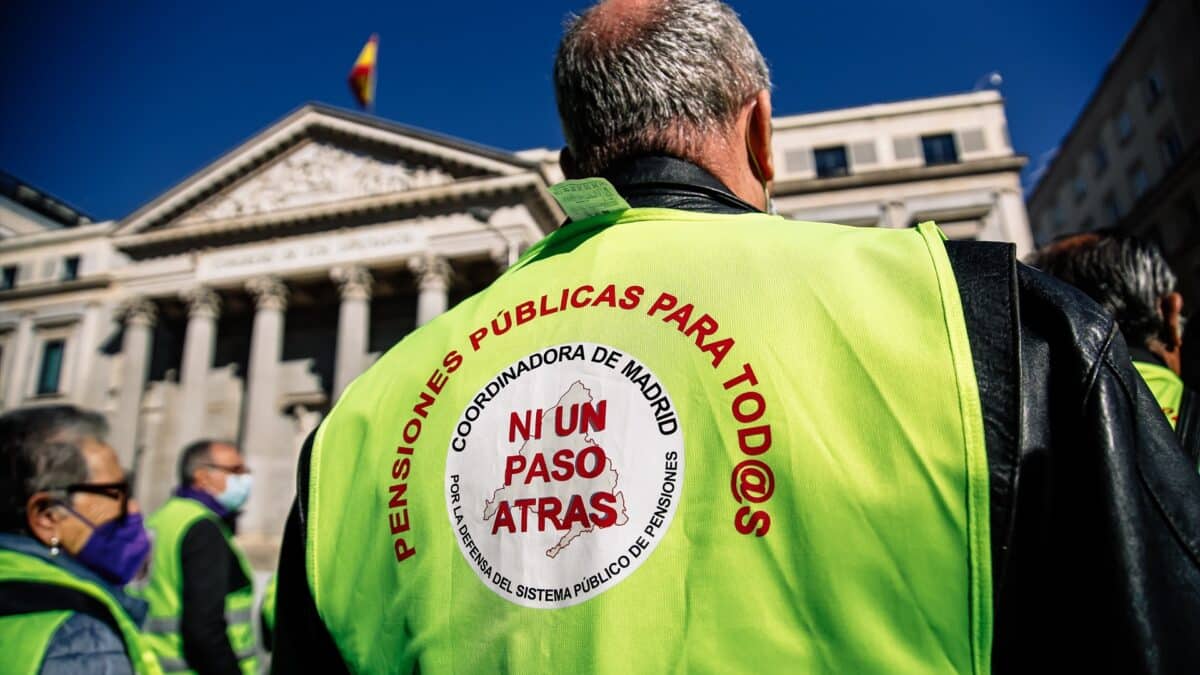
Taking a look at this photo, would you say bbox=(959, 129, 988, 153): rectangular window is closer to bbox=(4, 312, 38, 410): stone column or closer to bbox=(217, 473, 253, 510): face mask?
bbox=(217, 473, 253, 510): face mask

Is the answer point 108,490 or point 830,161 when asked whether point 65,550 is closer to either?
point 108,490

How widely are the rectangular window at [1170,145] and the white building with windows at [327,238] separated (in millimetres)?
6915

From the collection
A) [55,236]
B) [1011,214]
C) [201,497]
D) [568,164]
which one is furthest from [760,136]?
[55,236]

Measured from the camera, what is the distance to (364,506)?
1191mm

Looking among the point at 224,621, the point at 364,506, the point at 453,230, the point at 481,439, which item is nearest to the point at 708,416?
the point at 481,439

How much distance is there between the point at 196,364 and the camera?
25453 millimetres

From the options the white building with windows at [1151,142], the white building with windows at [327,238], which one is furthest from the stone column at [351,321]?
the white building with windows at [1151,142]

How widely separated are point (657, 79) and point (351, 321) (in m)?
24.3

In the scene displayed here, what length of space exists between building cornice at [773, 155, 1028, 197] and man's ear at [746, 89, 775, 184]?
25.8m

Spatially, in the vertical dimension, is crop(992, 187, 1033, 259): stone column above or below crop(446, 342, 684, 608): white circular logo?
above

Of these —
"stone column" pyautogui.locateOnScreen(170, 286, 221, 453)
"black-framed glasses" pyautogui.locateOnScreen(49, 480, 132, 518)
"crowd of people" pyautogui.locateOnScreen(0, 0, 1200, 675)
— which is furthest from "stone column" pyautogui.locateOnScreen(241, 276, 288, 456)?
"crowd of people" pyautogui.locateOnScreen(0, 0, 1200, 675)

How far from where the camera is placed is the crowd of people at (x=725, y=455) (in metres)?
0.81

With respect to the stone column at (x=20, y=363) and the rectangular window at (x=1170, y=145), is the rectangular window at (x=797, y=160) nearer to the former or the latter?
the rectangular window at (x=1170, y=145)

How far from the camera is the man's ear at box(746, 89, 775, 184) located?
1406mm
